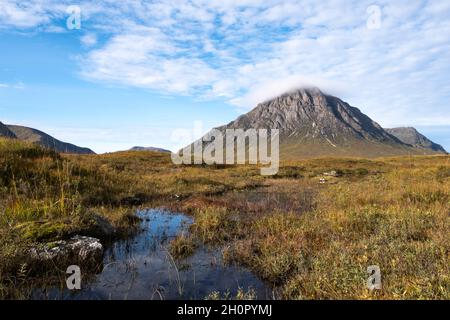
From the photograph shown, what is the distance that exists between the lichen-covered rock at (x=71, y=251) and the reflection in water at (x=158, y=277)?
297 mm

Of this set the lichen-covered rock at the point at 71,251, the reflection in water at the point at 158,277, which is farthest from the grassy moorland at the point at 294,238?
the reflection in water at the point at 158,277

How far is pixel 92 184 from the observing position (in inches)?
504

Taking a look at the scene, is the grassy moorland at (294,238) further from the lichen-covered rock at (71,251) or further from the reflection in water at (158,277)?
the reflection in water at (158,277)

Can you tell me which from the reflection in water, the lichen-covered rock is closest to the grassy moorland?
the lichen-covered rock

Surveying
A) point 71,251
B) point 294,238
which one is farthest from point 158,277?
point 294,238

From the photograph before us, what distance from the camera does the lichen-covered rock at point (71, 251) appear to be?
5396mm

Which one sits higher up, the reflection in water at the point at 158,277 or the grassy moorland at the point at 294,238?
the grassy moorland at the point at 294,238

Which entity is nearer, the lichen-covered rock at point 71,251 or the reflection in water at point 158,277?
the reflection in water at point 158,277

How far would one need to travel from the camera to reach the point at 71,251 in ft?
18.9

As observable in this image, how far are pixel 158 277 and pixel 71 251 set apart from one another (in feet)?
5.65
